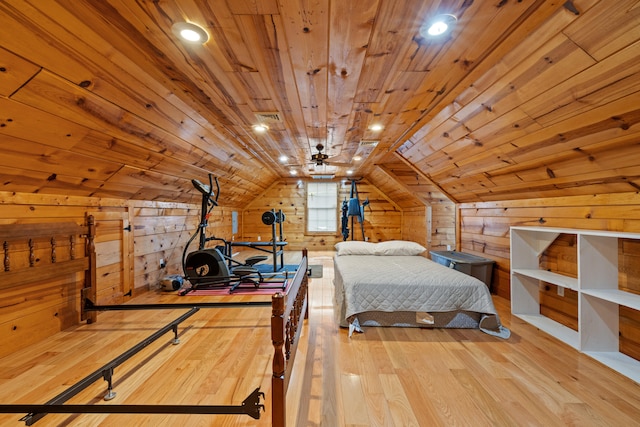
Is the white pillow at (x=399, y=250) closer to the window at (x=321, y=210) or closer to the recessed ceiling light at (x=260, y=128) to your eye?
the recessed ceiling light at (x=260, y=128)

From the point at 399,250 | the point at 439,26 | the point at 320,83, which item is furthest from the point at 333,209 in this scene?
the point at 439,26

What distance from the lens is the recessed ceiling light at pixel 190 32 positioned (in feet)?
4.54

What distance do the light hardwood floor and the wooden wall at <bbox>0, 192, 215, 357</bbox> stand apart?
7.9 inches

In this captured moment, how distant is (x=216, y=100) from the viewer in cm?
233

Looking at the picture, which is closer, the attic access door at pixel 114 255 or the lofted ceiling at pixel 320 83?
the lofted ceiling at pixel 320 83

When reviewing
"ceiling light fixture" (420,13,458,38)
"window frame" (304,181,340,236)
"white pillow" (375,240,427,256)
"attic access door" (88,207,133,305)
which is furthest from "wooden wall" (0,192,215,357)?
"window frame" (304,181,340,236)

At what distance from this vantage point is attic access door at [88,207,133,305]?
2998 mm

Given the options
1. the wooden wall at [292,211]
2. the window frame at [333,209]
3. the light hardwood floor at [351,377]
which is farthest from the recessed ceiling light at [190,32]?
the window frame at [333,209]

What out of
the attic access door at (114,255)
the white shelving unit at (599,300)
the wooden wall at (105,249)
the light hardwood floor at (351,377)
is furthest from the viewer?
the attic access door at (114,255)

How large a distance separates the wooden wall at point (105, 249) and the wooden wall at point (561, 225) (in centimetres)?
488

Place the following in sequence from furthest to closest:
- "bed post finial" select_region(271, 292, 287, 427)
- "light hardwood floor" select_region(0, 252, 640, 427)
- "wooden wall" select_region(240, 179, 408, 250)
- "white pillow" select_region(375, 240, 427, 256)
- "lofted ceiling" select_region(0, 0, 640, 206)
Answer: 1. "wooden wall" select_region(240, 179, 408, 250)
2. "white pillow" select_region(375, 240, 427, 256)
3. "light hardwood floor" select_region(0, 252, 640, 427)
4. "lofted ceiling" select_region(0, 0, 640, 206)
5. "bed post finial" select_region(271, 292, 287, 427)

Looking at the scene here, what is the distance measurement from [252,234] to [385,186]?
165 inches

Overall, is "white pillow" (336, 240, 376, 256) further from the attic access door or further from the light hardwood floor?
the attic access door

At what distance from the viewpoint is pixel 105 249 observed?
3074 mm
